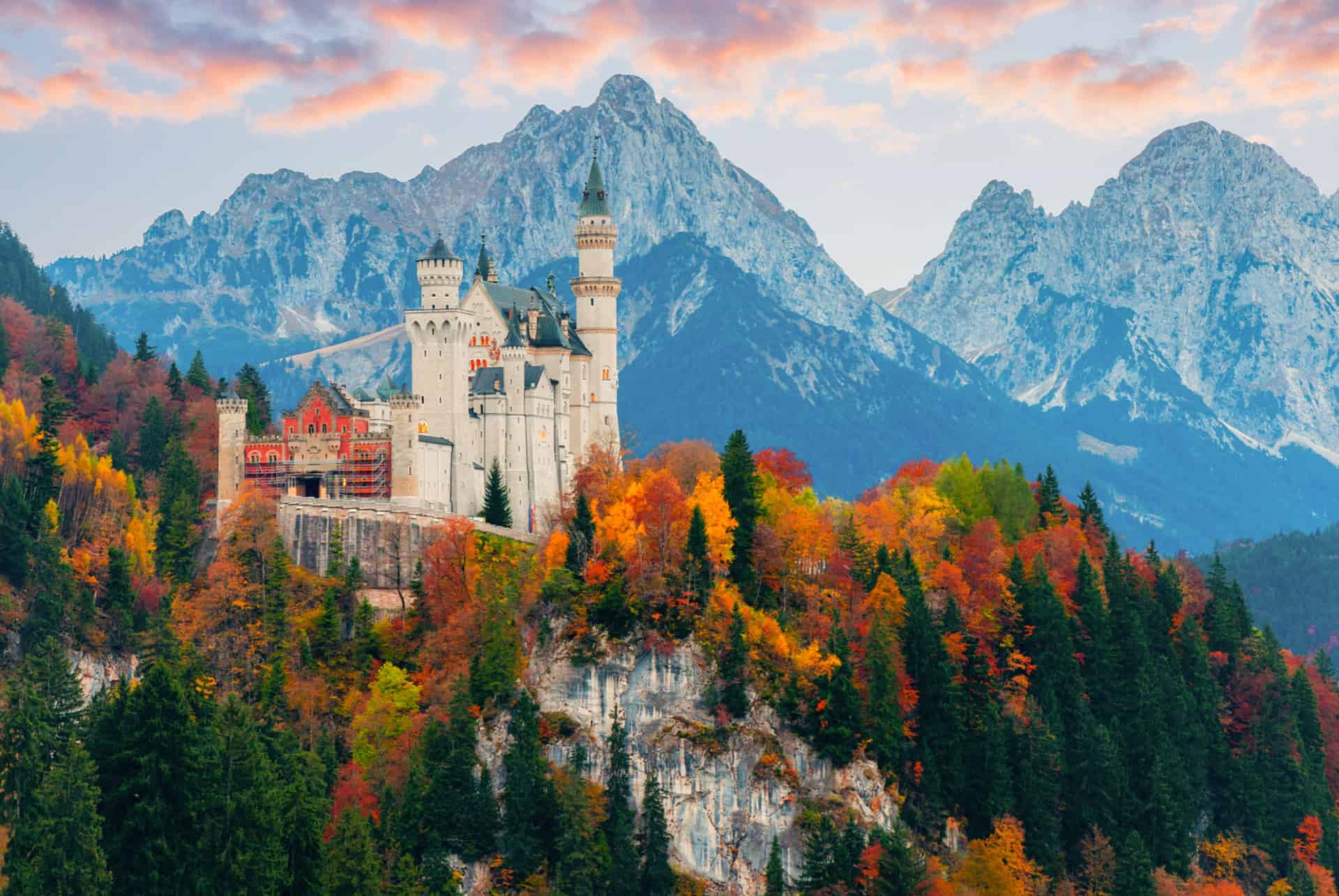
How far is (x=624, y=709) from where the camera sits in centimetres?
10069

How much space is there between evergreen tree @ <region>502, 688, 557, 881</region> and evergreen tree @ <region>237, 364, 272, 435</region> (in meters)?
35.9

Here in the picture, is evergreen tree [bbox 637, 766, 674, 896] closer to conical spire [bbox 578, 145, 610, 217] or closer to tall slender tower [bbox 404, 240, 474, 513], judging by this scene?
tall slender tower [bbox 404, 240, 474, 513]

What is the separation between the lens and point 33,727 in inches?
3398

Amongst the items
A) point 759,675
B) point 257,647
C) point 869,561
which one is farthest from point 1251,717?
point 257,647

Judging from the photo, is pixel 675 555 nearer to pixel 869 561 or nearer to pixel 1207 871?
pixel 869 561

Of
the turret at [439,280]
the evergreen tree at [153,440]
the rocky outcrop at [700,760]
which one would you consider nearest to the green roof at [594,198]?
the turret at [439,280]

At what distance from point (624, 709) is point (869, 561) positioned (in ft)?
62.5

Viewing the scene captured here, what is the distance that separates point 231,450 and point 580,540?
2974cm

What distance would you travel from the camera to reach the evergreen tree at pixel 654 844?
9581cm

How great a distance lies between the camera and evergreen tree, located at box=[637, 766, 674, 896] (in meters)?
95.8

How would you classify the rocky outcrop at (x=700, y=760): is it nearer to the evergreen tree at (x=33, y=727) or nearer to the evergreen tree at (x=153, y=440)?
the evergreen tree at (x=33, y=727)

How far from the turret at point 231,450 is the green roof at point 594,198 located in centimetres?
3250

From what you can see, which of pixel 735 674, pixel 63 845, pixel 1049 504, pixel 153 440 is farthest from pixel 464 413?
pixel 63 845

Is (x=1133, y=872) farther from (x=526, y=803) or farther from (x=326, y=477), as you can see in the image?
(x=326, y=477)
